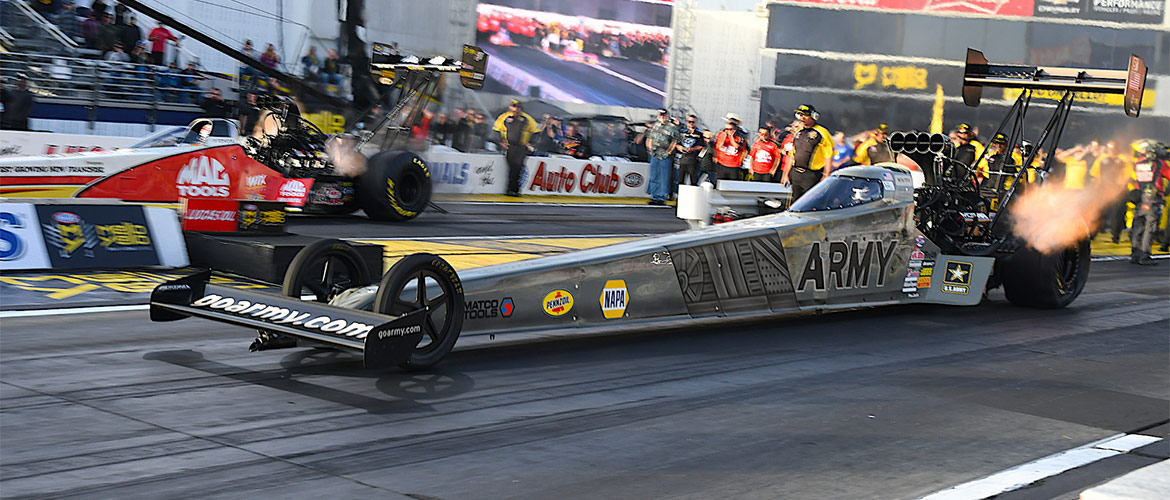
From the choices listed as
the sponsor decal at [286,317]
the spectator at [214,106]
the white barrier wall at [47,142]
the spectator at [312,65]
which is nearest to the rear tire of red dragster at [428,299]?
the sponsor decal at [286,317]

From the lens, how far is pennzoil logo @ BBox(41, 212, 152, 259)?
10.1 meters

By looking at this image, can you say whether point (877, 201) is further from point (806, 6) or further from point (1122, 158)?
point (806, 6)

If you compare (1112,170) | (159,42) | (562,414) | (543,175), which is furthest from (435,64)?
(1112,170)

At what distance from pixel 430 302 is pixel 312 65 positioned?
20.3 meters

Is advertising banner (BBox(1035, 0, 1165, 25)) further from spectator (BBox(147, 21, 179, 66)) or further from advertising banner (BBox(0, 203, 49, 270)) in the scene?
advertising banner (BBox(0, 203, 49, 270))

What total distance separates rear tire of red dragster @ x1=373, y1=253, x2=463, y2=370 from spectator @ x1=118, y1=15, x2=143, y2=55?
1732 centimetres

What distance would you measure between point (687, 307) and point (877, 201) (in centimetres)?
270

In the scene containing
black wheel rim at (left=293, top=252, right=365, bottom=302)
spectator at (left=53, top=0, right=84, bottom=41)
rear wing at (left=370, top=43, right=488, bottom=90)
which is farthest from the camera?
spectator at (left=53, top=0, right=84, bottom=41)

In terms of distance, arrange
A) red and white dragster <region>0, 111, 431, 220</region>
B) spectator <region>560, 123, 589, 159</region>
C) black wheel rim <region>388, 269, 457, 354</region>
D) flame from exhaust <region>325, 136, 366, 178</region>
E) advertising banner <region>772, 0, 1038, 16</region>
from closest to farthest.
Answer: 1. black wheel rim <region>388, 269, 457, 354</region>
2. red and white dragster <region>0, 111, 431, 220</region>
3. flame from exhaust <region>325, 136, 366, 178</region>
4. spectator <region>560, 123, 589, 159</region>
5. advertising banner <region>772, 0, 1038, 16</region>

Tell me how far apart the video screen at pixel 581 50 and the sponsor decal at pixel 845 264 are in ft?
106

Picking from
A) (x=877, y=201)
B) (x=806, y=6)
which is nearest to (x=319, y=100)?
(x=877, y=201)

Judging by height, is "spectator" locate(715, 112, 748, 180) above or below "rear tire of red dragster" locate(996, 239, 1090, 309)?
above

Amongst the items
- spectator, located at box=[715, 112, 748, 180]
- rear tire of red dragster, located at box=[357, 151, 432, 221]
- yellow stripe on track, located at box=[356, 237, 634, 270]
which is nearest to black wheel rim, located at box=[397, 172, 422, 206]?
rear tire of red dragster, located at box=[357, 151, 432, 221]

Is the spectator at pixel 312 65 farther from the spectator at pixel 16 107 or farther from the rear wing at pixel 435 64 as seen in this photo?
the rear wing at pixel 435 64
